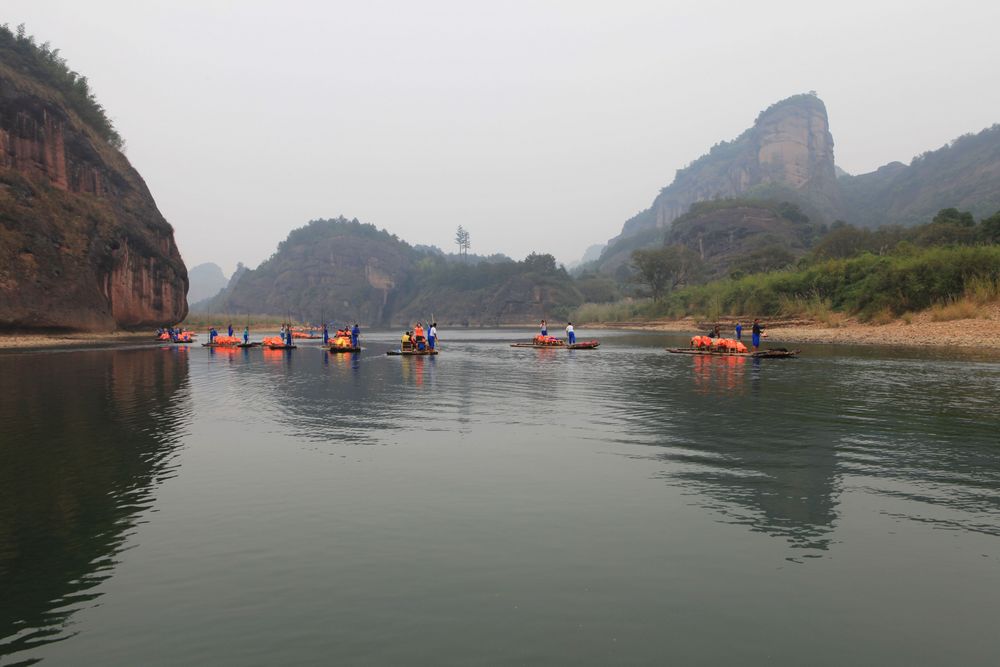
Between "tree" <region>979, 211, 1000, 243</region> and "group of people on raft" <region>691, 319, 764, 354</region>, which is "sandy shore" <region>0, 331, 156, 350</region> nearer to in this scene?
"group of people on raft" <region>691, 319, 764, 354</region>

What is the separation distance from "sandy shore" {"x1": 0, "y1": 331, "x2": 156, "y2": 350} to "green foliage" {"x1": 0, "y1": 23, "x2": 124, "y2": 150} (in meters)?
35.2

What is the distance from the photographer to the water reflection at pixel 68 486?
Result: 618cm

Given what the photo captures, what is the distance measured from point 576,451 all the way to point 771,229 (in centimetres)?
15845

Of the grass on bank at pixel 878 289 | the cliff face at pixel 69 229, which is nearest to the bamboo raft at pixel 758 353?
the grass on bank at pixel 878 289

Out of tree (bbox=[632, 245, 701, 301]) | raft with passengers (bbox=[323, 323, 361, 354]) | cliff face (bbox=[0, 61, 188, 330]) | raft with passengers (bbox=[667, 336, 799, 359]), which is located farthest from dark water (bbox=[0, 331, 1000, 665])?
tree (bbox=[632, 245, 701, 301])

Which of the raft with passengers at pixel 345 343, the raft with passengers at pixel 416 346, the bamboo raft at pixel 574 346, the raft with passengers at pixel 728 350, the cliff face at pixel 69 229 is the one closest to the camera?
the raft with passengers at pixel 728 350

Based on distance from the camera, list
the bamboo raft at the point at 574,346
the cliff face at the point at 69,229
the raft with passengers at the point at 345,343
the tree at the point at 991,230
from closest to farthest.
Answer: the bamboo raft at the point at 574,346
the raft with passengers at the point at 345,343
the tree at the point at 991,230
the cliff face at the point at 69,229

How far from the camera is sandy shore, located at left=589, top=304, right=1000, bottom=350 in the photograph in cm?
3894

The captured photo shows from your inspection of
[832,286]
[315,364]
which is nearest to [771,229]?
[832,286]

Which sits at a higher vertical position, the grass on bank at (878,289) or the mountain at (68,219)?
the mountain at (68,219)

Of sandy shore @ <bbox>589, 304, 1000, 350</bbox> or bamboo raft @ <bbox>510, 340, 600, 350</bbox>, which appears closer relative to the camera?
sandy shore @ <bbox>589, 304, 1000, 350</bbox>

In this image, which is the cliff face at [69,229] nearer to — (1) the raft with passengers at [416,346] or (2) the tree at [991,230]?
(1) the raft with passengers at [416,346]

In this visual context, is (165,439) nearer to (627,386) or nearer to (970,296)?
(627,386)

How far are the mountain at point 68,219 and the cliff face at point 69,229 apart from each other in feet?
0.40
